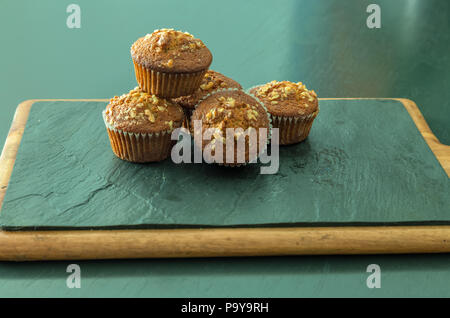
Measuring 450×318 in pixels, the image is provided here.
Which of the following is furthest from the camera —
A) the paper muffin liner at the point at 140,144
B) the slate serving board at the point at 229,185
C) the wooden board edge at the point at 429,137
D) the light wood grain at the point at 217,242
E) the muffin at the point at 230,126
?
the wooden board edge at the point at 429,137

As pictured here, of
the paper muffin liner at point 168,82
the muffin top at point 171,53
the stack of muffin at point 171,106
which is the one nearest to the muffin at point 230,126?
the stack of muffin at point 171,106

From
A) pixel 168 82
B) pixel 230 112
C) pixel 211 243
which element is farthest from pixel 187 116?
pixel 211 243

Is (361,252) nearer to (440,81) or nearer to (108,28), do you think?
(440,81)

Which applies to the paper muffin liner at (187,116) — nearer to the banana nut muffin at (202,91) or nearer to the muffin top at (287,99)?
the banana nut muffin at (202,91)

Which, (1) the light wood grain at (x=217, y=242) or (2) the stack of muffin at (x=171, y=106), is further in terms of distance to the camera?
(2) the stack of muffin at (x=171, y=106)

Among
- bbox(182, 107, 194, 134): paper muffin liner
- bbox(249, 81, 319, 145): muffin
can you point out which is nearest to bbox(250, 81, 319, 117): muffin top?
bbox(249, 81, 319, 145): muffin

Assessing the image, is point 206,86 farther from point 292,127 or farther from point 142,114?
point 292,127
